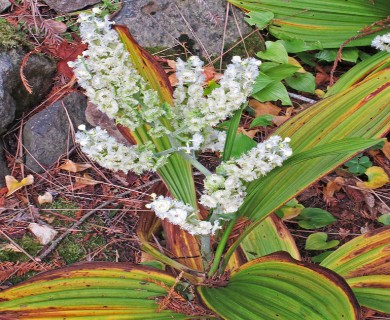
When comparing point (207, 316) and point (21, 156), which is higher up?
point (21, 156)

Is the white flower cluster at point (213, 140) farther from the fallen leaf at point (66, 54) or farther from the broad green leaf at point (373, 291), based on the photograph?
the fallen leaf at point (66, 54)

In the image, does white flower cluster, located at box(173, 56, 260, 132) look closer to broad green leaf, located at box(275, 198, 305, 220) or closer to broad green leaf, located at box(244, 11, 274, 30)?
broad green leaf, located at box(275, 198, 305, 220)

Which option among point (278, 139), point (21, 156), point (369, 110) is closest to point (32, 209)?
point (21, 156)

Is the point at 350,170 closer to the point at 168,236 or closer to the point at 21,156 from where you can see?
the point at 168,236

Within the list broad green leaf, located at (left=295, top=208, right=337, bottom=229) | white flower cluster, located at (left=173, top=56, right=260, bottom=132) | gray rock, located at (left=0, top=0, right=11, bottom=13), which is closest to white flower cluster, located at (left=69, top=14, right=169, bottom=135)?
white flower cluster, located at (left=173, top=56, right=260, bottom=132)

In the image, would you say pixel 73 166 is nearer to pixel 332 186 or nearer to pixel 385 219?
pixel 332 186

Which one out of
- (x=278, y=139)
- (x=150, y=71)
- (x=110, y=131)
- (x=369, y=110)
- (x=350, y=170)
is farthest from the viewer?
(x=110, y=131)

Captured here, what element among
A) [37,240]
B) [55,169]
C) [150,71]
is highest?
[150,71]

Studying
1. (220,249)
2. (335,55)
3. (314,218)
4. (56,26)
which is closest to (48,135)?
(56,26)

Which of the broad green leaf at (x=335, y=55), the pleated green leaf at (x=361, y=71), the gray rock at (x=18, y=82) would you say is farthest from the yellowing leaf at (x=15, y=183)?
the broad green leaf at (x=335, y=55)
